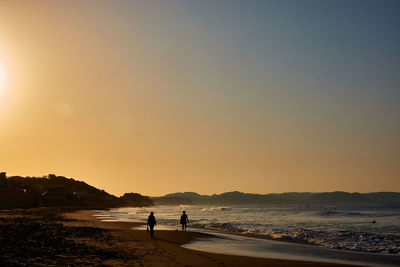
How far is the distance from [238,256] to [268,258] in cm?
153

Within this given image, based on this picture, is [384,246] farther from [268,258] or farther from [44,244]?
[44,244]

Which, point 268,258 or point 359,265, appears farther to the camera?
point 268,258

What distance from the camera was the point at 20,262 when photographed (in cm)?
1202

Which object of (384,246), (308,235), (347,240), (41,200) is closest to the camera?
(384,246)

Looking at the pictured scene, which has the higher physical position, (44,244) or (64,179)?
(64,179)

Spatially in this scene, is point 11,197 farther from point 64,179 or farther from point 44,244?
point 64,179

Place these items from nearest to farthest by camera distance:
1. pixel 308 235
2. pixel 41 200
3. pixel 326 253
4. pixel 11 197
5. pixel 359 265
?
pixel 359 265 → pixel 326 253 → pixel 308 235 → pixel 11 197 → pixel 41 200

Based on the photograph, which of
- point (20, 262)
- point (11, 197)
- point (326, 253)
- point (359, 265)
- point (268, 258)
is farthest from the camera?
point (11, 197)

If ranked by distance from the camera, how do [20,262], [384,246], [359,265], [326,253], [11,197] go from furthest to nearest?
[11,197] → [384,246] → [326,253] → [359,265] → [20,262]

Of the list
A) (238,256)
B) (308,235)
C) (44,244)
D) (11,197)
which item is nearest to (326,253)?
(238,256)

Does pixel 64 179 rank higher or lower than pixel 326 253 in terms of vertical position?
higher

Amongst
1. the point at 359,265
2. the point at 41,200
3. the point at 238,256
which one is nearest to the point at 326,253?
the point at 359,265

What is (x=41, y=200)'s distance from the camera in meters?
104

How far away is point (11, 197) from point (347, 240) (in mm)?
81206
